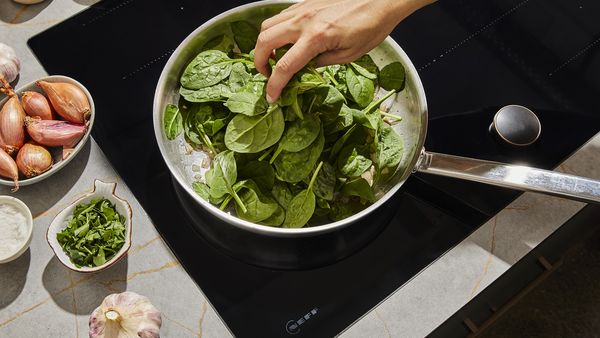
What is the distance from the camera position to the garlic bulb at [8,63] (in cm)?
107

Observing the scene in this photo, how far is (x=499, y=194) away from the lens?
107 cm

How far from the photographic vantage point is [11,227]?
949mm

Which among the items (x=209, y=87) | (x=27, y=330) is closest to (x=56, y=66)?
(x=209, y=87)

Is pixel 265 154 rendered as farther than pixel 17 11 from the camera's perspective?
No

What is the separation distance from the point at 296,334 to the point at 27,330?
1.44 feet

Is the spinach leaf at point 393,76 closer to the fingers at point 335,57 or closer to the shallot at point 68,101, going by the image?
the fingers at point 335,57

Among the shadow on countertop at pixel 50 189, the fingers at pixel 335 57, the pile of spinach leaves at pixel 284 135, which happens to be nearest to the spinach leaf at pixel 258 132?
the pile of spinach leaves at pixel 284 135

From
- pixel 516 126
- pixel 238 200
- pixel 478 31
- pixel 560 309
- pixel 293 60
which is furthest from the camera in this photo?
pixel 560 309

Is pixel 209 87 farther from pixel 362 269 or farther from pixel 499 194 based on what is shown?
pixel 499 194

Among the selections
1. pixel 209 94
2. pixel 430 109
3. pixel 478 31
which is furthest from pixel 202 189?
pixel 478 31

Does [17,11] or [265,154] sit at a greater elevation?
[17,11]

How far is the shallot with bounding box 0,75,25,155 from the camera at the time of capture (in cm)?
98

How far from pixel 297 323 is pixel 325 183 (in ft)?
0.78

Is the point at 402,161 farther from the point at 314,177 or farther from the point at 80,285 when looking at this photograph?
the point at 80,285
